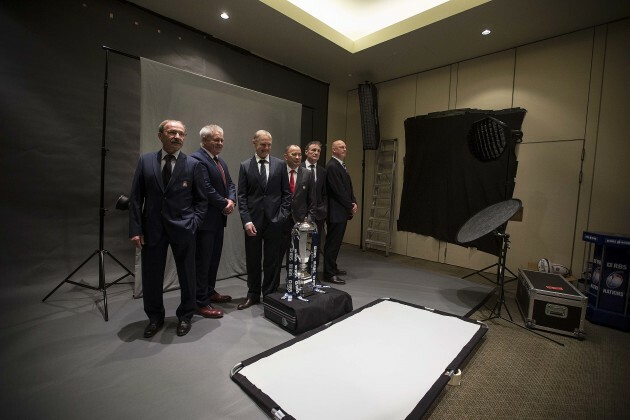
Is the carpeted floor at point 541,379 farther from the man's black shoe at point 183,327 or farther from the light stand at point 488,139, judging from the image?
the man's black shoe at point 183,327

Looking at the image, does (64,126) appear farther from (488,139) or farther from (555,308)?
(555,308)

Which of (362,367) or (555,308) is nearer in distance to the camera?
(362,367)

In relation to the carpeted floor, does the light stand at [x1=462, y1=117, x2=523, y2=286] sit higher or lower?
higher

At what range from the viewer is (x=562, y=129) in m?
3.59

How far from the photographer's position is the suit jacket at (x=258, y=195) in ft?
8.78

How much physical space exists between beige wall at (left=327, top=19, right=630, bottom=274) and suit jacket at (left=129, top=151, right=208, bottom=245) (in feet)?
13.0

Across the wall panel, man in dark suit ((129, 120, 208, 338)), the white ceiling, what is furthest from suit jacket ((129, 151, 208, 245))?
the wall panel

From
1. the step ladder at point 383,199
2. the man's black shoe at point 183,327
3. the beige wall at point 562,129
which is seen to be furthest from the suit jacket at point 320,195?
the beige wall at point 562,129

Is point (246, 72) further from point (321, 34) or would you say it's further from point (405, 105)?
point (405, 105)

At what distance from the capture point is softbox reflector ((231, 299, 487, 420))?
147 centimetres

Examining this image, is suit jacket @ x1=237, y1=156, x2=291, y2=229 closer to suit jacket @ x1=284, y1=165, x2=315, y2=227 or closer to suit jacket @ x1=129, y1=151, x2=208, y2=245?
suit jacket @ x1=284, y1=165, x2=315, y2=227

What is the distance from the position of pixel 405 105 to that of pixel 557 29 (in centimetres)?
206

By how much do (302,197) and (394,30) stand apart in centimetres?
254

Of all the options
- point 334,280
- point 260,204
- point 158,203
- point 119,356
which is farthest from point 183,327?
point 334,280
